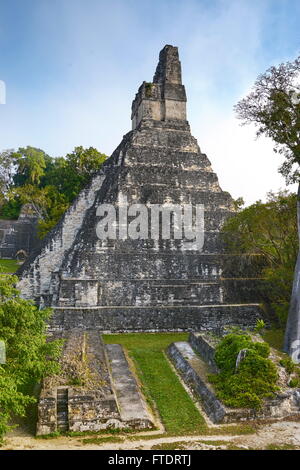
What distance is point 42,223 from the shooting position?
86.0 feet

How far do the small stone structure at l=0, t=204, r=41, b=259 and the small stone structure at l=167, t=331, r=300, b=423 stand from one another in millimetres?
23239

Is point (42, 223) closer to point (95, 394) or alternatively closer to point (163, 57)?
point (163, 57)

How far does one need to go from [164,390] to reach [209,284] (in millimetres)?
6730

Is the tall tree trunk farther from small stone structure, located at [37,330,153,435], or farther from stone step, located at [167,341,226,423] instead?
small stone structure, located at [37,330,153,435]

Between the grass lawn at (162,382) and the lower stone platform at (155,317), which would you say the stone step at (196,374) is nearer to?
the grass lawn at (162,382)

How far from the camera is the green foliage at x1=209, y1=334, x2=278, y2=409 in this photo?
786 cm

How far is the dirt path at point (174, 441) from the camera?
254 inches

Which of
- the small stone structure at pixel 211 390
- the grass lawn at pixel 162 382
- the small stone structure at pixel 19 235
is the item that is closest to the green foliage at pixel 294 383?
the small stone structure at pixel 211 390

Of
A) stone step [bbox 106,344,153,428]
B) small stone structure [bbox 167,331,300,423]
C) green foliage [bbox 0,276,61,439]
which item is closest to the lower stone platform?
stone step [bbox 106,344,153,428]

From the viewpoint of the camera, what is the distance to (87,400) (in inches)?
292

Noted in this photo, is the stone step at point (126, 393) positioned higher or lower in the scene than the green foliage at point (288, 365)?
lower

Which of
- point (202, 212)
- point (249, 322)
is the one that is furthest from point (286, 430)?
point (202, 212)

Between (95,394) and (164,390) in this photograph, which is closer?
(95,394)

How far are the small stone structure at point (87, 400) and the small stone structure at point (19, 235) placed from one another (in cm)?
2439
